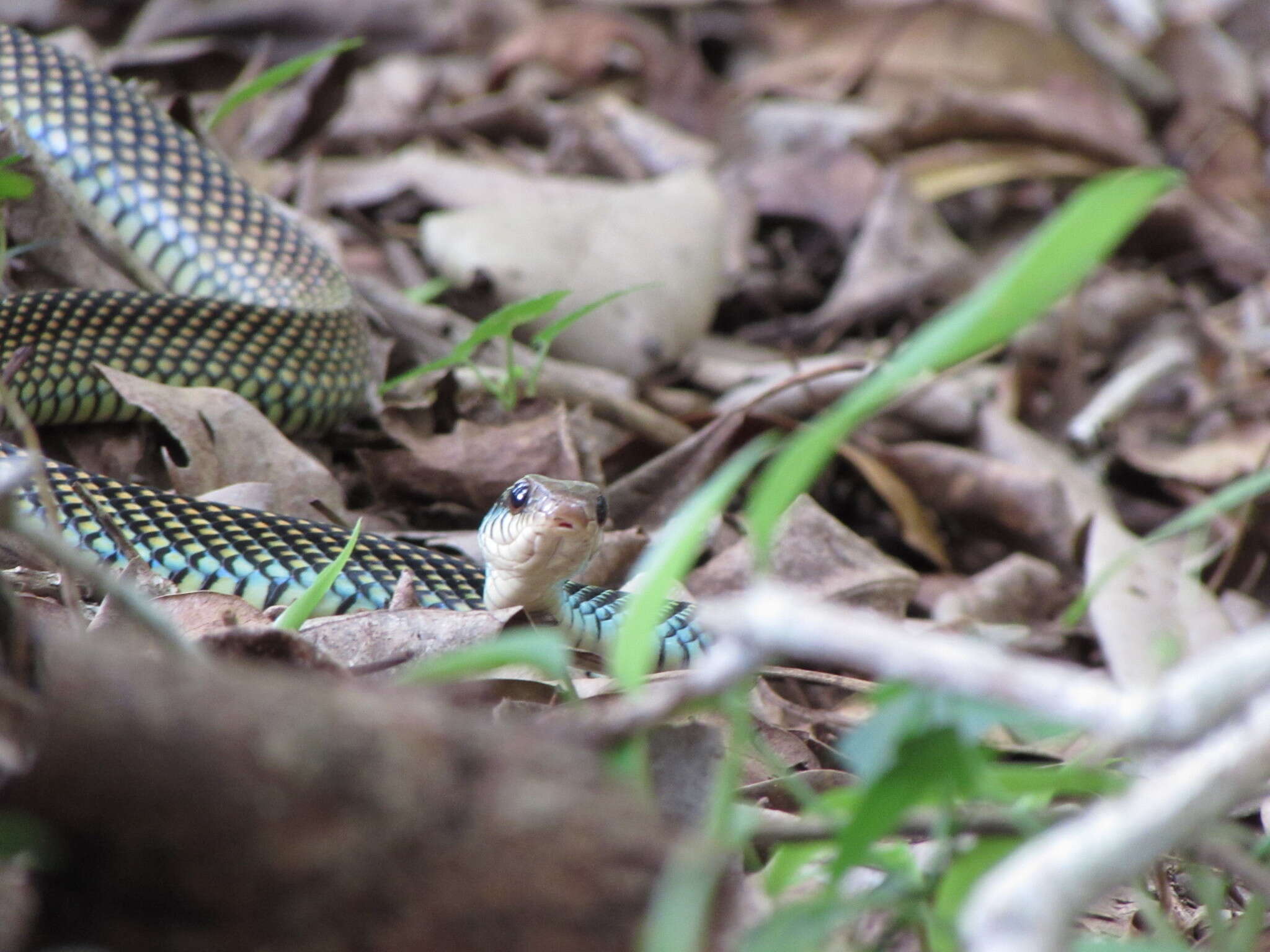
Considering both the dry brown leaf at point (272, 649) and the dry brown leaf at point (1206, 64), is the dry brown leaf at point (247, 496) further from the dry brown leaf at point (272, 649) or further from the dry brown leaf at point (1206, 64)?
the dry brown leaf at point (1206, 64)

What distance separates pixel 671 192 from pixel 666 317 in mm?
911

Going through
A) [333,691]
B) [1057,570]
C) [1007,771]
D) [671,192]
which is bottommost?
[1057,570]

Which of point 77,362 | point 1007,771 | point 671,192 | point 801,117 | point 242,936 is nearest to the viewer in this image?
point 242,936

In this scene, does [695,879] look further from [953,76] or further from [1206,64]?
[1206,64]

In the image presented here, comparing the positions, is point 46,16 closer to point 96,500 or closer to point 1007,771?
point 96,500

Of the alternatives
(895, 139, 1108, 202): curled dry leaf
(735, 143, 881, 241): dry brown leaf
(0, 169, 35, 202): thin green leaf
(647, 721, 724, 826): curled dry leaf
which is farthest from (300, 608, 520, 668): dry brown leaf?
(895, 139, 1108, 202): curled dry leaf

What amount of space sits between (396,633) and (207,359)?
6.59 ft

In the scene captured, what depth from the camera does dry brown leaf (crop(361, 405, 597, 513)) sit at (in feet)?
15.0

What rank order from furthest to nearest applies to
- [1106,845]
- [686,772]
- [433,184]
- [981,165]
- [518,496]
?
[981,165]
[433,184]
[518,496]
[686,772]
[1106,845]

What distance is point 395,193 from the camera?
23.0 feet


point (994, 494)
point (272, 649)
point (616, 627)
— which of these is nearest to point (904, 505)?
point (994, 494)

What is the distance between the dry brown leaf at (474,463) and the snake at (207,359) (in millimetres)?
349

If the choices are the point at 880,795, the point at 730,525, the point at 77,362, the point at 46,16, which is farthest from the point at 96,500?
the point at 46,16

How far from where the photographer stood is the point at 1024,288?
144cm
